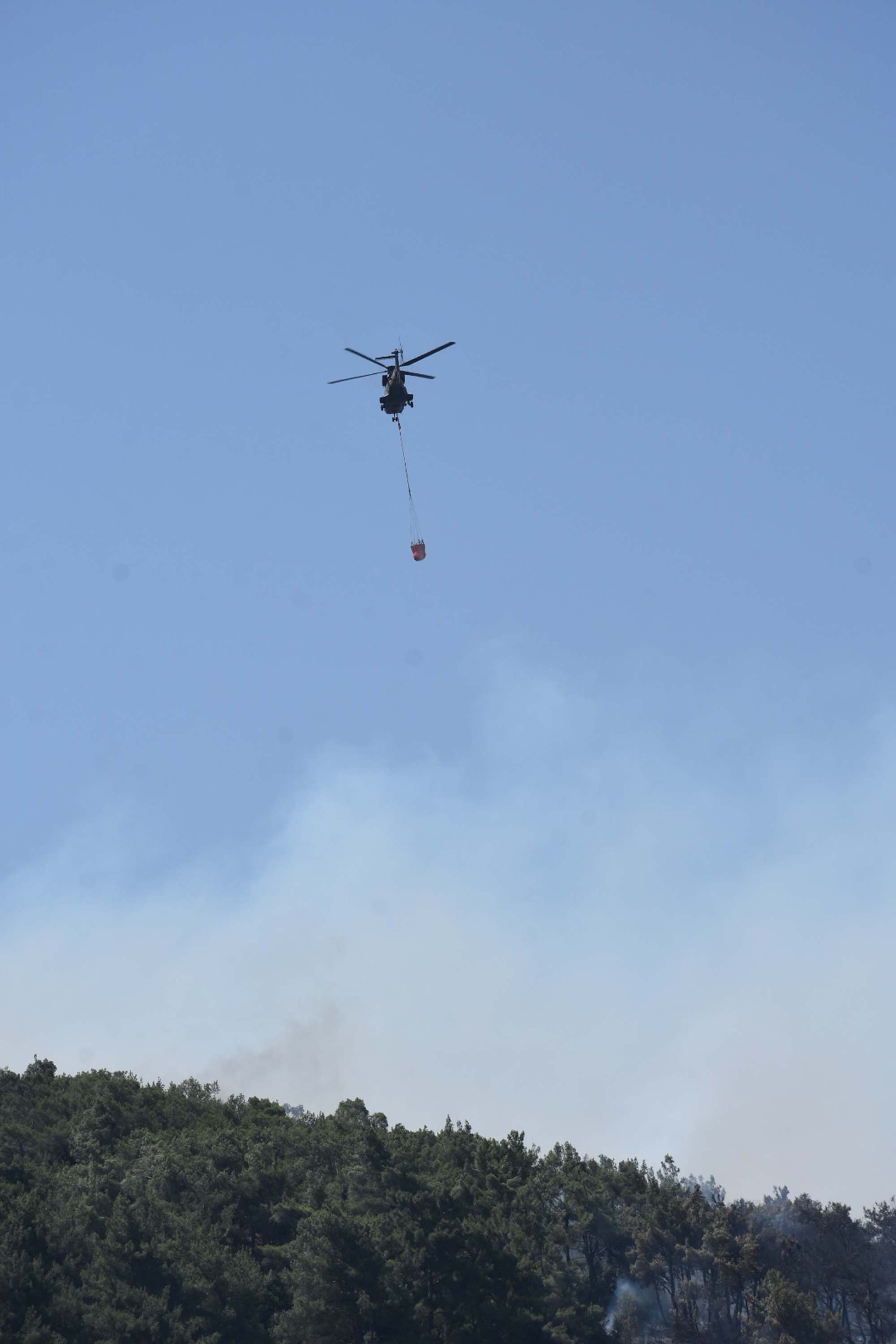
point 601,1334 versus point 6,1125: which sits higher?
point 6,1125

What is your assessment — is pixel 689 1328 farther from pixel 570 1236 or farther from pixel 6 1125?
pixel 6 1125

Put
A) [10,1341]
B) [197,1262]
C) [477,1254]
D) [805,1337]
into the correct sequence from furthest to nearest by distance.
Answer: [805,1337]
[477,1254]
[197,1262]
[10,1341]

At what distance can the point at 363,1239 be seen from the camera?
2493 inches

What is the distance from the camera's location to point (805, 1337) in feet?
237

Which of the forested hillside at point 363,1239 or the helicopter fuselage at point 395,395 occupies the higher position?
the helicopter fuselage at point 395,395

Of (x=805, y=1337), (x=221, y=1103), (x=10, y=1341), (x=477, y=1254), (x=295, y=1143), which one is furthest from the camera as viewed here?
(x=221, y=1103)

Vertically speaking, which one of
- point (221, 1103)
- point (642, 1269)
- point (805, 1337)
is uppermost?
point (221, 1103)

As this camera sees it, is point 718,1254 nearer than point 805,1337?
No

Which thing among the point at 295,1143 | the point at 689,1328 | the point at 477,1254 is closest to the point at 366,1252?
the point at 477,1254

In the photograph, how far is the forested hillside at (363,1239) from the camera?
196 ft

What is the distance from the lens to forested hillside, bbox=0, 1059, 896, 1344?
59812mm

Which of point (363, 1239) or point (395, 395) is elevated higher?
point (395, 395)

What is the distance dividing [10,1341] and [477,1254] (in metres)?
→ 24.9

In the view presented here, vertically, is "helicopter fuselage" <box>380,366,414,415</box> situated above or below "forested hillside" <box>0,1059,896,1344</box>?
above
